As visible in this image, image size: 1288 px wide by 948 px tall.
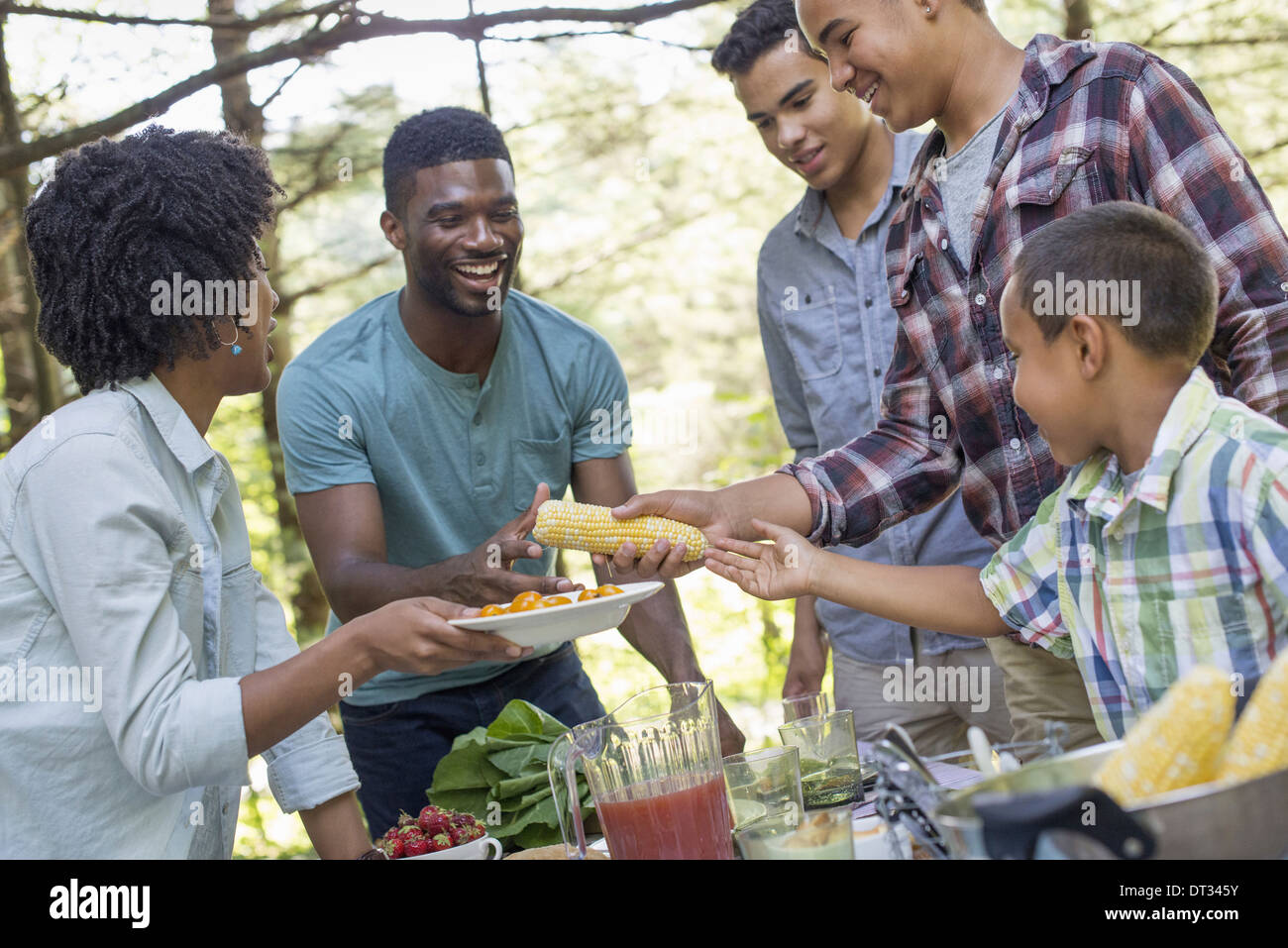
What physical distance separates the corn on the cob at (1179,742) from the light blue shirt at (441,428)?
2.54 metres

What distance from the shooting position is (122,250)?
2.45 metres

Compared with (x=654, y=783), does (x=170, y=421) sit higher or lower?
higher

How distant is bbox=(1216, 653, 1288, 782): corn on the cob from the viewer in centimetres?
128

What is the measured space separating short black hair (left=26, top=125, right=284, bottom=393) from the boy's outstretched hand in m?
1.30

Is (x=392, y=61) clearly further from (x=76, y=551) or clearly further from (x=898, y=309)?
(x=76, y=551)

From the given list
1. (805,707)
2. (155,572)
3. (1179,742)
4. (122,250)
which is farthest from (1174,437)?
(122,250)

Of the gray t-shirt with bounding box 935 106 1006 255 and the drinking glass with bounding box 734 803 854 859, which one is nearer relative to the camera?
the drinking glass with bounding box 734 803 854 859

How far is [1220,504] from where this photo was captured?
1.82 metres

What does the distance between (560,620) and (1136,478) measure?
106cm

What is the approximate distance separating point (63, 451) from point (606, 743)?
115 cm

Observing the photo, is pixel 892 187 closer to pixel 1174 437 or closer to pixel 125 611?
pixel 1174 437

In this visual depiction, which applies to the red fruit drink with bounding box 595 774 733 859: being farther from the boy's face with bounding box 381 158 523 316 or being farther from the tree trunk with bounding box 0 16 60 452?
the tree trunk with bounding box 0 16 60 452

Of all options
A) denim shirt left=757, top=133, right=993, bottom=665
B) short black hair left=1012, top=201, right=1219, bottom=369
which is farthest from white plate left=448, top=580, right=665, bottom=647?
denim shirt left=757, top=133, right=993, bottom=665
